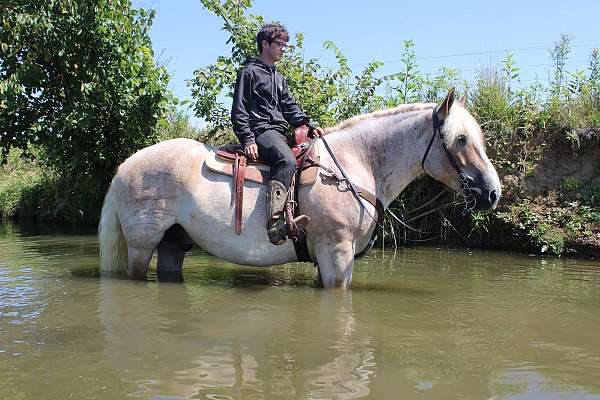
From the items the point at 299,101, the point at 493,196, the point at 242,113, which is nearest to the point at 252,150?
the point at 242,113

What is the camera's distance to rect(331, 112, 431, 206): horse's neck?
5.30 m

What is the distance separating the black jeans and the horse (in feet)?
0.74

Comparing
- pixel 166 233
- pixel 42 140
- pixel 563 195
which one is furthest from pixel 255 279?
pixel 42 140

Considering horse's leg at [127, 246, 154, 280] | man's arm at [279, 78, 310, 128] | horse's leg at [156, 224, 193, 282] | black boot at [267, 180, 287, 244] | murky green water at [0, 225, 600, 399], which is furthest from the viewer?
horse's leg at [156, 224, 193, 282]

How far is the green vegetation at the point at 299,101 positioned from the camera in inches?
348

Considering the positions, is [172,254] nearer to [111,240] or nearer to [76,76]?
[111,240]

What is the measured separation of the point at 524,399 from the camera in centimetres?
293

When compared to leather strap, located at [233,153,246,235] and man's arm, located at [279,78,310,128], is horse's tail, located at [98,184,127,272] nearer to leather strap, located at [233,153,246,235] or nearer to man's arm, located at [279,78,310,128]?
leather strap, located at [233,153,246,235]

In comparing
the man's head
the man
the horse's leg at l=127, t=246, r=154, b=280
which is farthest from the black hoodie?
the horse's leg at l=127, t=246, r=154, b=280

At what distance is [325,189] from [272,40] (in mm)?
1462

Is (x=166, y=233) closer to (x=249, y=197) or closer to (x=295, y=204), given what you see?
(x=249, y=197)

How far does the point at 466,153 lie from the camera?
5055mm

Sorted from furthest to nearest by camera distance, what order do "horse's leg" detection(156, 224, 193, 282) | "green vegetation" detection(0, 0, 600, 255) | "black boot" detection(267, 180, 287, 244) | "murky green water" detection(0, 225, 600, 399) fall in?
"green vegetation" detection(0, 0, 600, 255) < "horse's leg" detection(156, 224, 193, 282) < "black boot" detection(267, 180, 287, 244) < "murky green water" detection(0, 225, 600, 399)

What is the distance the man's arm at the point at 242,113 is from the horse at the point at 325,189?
0.43 meters
